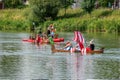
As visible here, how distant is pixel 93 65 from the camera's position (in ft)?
134

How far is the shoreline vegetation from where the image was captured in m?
96.1

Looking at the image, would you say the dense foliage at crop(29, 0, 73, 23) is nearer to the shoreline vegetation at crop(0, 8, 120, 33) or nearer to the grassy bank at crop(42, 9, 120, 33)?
the shoreline vegetation at crop(0, 8, 120, 33)

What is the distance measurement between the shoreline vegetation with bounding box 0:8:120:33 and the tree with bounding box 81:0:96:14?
1.10 m

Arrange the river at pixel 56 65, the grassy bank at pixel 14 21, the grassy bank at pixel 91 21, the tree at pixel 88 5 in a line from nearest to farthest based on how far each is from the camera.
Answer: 1. the river at pixel 56 65
2. the grassy bank at pixel 91 21
3. the grassy bank at pixel 14 21
4. the tree at pixel 88 5

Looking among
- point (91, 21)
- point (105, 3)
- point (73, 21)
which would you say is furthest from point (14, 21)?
point (105, 3)

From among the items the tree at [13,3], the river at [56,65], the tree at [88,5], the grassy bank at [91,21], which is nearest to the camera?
the river at [56,65]

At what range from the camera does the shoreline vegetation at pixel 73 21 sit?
96.1m

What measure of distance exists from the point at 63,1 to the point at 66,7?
4.06 feet

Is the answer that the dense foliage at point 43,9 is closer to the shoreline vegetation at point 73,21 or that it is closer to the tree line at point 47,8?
the tree line at point 47,8

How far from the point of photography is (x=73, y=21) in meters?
102

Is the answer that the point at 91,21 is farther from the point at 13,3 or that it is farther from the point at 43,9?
the point at 13,3

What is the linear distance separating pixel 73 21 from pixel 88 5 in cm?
568

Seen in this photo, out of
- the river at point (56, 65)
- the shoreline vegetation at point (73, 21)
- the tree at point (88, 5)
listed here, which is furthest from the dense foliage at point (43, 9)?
the river at point (56, 65)

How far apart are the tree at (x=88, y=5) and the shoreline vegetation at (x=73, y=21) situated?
1.10m
